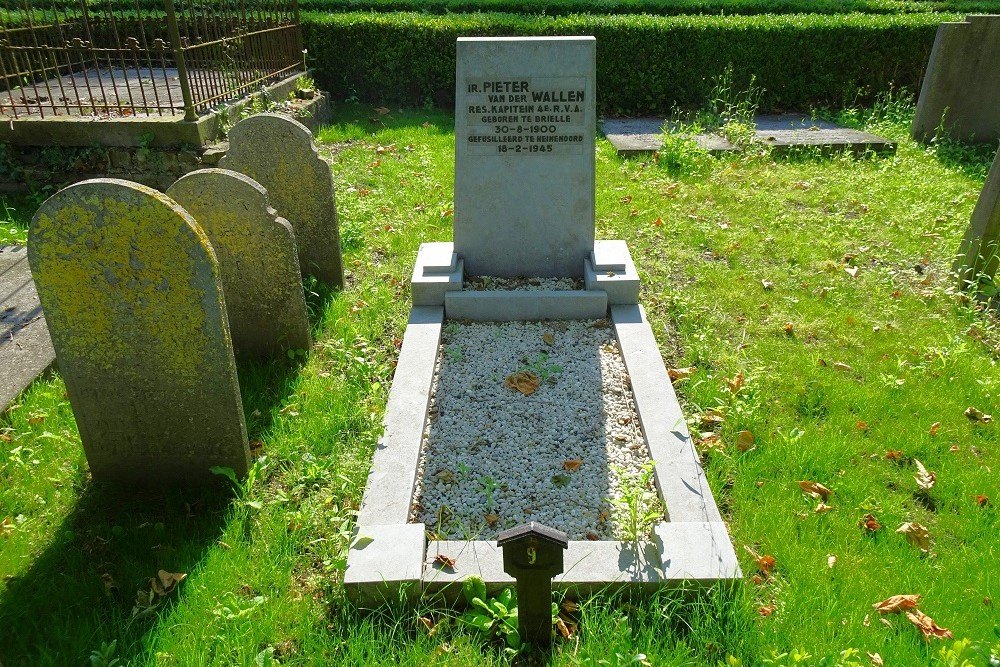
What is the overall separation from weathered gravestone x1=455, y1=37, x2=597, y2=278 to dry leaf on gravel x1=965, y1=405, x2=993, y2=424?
103 inches

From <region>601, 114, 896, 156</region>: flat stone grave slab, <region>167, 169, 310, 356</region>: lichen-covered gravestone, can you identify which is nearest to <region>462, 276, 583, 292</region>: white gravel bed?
<region>167, 169, 310, 356</region>: lichen-covered gravestone

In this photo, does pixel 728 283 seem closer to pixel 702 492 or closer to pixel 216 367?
pixel 702 492

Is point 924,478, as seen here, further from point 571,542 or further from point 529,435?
point 529,435

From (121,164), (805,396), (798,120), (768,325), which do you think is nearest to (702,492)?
(805,396)

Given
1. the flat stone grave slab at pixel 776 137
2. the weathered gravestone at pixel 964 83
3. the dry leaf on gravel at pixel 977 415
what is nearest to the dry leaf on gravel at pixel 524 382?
the dry leaf on gravel at pixel 977 415

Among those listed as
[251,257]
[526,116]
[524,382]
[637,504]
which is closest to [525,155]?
[526,116]

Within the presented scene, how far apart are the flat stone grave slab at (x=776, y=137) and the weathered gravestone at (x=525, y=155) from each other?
11.5ft

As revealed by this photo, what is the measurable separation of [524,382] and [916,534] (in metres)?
2.10

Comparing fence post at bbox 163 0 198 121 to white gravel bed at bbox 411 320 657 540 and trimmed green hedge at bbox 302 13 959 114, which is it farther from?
trimmed green hedge at bbox 302 13 959 114

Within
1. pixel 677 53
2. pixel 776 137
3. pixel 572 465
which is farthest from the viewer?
pixel 677 53

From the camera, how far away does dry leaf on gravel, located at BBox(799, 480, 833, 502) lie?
3276 millimetres

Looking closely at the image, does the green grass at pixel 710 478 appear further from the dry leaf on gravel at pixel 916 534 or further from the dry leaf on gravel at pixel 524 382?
the dry leaf on gravel at pixel 524 382

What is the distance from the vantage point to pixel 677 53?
1055 cm

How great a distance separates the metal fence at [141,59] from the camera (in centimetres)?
675
